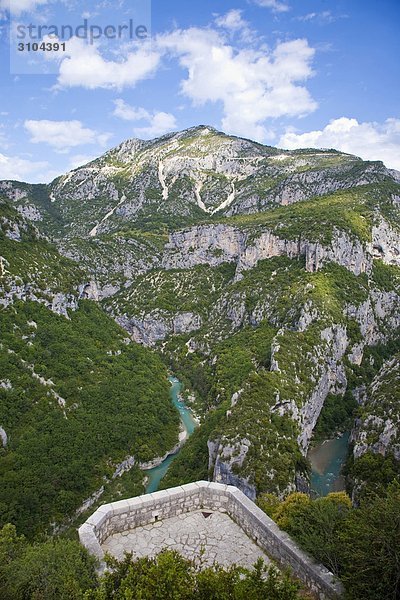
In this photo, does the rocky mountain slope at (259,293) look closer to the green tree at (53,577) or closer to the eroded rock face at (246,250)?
the eroded rock face at (246,250)

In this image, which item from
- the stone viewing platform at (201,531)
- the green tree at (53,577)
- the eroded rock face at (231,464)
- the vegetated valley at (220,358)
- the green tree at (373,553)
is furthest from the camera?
the vegetated valley at (220,358)

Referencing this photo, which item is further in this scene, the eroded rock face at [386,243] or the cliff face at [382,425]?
the eroded rock face at [386,243]

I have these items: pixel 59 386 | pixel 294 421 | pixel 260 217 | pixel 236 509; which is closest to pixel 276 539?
pixel 236 509

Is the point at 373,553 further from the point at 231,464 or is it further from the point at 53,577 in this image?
the point at 231,464

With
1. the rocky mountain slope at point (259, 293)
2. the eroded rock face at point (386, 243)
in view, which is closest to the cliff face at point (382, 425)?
the rocky mountain slope at point (259, 293)

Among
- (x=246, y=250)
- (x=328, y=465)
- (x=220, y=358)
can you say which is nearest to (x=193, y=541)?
(x=328, y=465)
